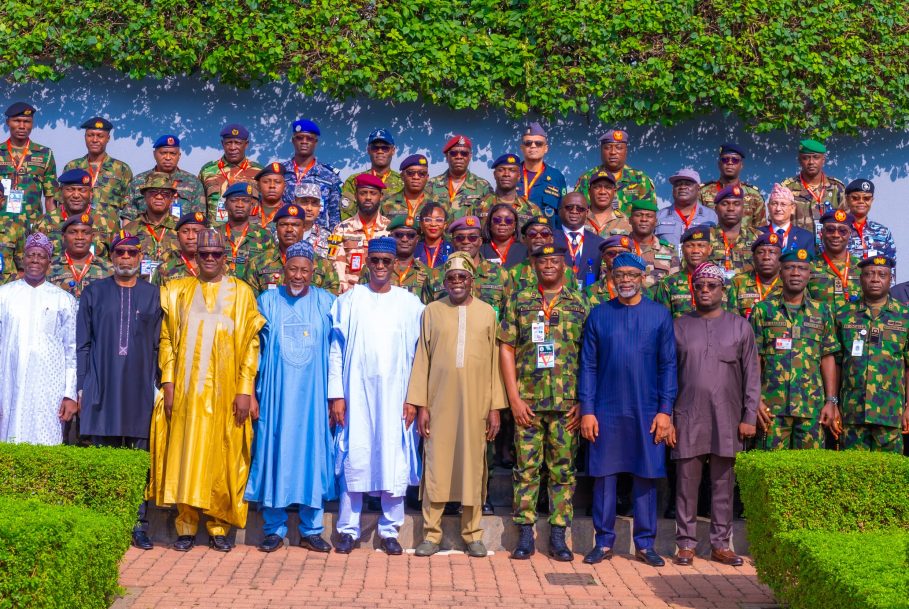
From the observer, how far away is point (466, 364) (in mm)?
9055

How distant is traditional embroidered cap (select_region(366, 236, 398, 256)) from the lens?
9.16m

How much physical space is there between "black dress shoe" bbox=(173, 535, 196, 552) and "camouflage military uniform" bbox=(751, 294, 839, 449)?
427cm

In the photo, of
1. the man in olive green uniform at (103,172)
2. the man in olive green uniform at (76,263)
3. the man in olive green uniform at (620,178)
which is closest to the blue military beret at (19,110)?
the man in olive green uniform at (103,172)

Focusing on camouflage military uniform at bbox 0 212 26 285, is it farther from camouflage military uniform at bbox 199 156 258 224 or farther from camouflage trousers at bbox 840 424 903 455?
camouflage trousers at bbox 840 424 903 455

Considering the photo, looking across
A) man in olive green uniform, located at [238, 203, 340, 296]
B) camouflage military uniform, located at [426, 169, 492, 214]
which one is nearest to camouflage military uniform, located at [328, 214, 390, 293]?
man in olive green uniform, located at [238, 203, 340, 296]

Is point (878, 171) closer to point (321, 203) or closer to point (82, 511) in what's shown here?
point (321, 203)

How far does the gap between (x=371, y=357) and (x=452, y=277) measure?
85 centimetres

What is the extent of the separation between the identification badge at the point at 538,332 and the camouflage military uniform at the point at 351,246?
1958mm

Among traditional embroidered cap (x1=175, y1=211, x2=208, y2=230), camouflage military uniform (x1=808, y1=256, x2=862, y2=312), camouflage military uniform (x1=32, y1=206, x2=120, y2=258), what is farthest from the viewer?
camouflage military uniform (x1=32, y1=206, x2=120, y2=258)

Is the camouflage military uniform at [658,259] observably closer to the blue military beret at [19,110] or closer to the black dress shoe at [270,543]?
the black dress shoe at [270,543]

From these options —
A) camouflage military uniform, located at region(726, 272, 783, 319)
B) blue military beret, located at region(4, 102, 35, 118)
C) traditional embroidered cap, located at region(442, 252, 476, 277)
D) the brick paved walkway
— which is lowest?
the brick paved walkway

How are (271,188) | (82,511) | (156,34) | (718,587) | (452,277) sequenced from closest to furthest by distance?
(82,511), (718,587), (452,277), (271,188), (156,34)

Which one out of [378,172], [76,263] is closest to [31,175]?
[76,263]

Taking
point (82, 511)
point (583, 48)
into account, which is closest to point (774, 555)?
point (82, 511)
